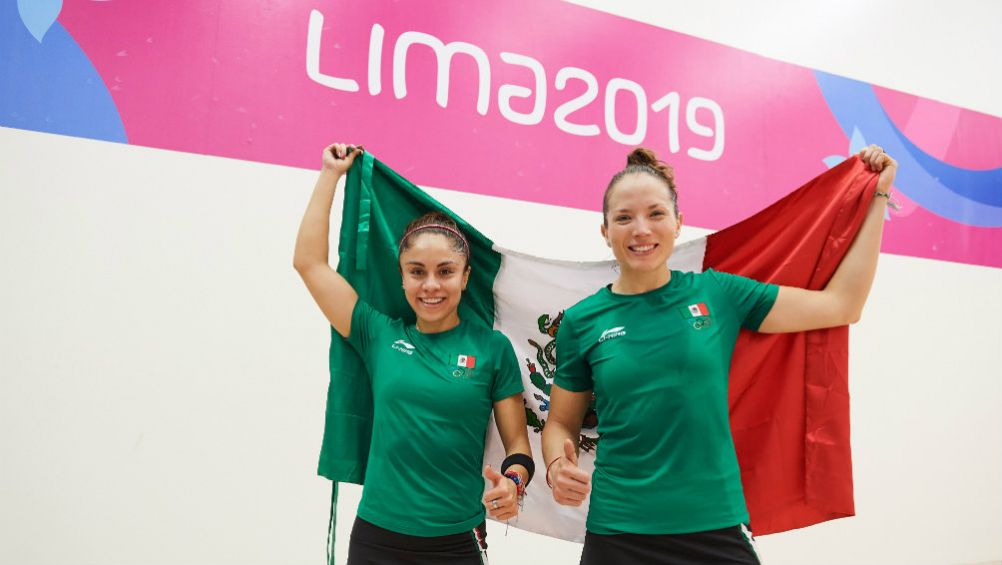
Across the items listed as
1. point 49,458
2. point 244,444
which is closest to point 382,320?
point 244,444

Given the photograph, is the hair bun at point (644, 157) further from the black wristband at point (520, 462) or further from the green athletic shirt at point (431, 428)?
the black wristband at point (520, 462)

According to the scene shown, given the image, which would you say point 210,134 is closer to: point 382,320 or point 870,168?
point 382,320

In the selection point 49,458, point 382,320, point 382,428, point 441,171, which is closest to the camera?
point 382,428

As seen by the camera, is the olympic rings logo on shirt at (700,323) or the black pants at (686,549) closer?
the black pants at (686,549)

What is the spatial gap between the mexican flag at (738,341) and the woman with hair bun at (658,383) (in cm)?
11

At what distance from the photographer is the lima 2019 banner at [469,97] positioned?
207cm

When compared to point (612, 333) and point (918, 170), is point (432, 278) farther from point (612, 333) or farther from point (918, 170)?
point (918, 170)

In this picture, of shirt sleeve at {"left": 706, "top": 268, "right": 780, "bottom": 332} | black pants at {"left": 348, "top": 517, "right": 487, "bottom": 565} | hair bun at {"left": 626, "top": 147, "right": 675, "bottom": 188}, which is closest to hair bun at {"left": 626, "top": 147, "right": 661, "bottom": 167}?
hair bun at {"left": 626, "top": 147, "right": 675, "bottom": 188}

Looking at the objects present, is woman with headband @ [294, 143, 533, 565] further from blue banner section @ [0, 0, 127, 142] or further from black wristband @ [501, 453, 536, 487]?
blue banner section @ [0, 0, 127, 142]

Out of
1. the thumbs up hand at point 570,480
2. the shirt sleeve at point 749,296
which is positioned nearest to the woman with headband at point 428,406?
the thumbs up hand at point 570,480

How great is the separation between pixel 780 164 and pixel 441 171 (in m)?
1.66

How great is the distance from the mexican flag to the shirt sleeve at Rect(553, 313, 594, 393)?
0.46 feet

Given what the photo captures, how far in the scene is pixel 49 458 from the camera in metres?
1.95

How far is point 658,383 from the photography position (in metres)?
1.21
